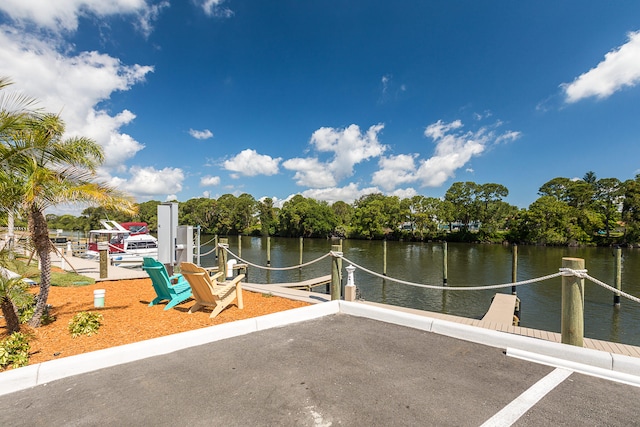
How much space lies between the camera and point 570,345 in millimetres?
3924

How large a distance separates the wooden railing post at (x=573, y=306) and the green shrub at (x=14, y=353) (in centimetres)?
645

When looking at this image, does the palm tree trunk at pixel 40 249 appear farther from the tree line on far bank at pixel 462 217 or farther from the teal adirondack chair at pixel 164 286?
the tree line on far bank at pixel 462 217

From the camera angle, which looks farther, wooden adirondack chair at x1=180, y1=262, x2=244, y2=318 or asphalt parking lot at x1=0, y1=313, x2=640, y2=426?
wooden adirondack chair at x1=180, y1=262, x2=244, y2=318

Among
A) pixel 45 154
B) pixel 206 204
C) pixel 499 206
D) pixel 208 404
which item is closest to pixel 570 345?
pixel 208 404

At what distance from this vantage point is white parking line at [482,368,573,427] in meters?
2.58

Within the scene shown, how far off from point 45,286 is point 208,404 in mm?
4003

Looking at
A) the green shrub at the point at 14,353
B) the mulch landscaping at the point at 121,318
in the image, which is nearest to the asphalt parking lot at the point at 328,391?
the green shrub at the point at 14,353

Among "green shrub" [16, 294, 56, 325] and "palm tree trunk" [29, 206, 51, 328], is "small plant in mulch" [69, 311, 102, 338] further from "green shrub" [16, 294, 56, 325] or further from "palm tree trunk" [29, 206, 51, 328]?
"green shrub" [16, 294, 56, 325]

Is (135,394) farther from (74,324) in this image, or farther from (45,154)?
(45,154)

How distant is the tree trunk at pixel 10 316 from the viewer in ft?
14.4

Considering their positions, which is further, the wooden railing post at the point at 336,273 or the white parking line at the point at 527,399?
the wooden railing post at the point at 336,273

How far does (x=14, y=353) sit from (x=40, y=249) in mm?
1890

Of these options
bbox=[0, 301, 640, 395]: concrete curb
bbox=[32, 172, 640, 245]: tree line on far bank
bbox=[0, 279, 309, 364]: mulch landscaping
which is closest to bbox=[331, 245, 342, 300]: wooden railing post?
bbox=[0, 279, 309, 364]: mulch landscaping

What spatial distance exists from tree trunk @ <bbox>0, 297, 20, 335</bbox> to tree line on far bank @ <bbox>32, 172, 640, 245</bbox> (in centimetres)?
3013
